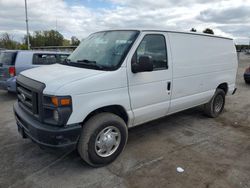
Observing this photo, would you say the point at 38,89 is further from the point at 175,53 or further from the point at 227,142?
the point at 227,142

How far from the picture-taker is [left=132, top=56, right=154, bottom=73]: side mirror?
127 inches

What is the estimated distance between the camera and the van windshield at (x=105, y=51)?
11.0 ft

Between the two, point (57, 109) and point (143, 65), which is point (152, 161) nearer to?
point (143, 65)

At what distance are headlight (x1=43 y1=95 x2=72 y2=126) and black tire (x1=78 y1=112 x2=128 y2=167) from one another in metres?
0.40

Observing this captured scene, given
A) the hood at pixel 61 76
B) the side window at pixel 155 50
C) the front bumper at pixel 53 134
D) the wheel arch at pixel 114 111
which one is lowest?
the front bumper at pixel 53 134

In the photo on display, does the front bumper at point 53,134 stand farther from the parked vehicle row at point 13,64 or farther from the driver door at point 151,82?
the parked vehicle row at point 13,64

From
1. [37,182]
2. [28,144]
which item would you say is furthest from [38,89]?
[28,144]

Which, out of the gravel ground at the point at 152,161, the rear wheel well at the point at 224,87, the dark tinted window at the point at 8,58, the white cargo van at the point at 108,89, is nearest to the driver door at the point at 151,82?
the white cargo van at the point at 108,89

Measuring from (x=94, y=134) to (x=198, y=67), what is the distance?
2772 mm

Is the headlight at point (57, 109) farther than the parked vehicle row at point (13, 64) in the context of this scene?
No

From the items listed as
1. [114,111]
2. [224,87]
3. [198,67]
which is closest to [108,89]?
[114,111]

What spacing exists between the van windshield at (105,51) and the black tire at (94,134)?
77cm

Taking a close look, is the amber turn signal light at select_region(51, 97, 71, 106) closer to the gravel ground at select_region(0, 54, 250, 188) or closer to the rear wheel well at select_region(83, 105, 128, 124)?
the rear wheel well at select_region(83, 105, 128, 124)

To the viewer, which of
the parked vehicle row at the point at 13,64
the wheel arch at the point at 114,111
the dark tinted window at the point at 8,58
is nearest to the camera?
the wheel arch at the point at 114,111
